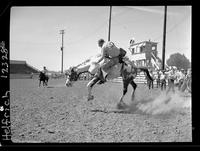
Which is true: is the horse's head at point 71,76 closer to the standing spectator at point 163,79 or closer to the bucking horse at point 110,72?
the bucking horse at point 110,72

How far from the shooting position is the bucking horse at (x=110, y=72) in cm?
215

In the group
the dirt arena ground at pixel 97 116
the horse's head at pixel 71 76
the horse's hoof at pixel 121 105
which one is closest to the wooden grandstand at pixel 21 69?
the dirt arena ground at pixel 97 116

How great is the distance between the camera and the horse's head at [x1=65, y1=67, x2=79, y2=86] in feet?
7.21

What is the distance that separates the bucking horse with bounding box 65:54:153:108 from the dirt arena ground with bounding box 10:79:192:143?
0.18 ft

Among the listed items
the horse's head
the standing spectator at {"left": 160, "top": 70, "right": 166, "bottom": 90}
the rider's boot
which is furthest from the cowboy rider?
the standing spectator at {"left": 160, "top": 70, "right": 166, "bottom": 90}

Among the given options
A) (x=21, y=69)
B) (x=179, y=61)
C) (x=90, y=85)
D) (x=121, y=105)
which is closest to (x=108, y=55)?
(x=90, y=85)

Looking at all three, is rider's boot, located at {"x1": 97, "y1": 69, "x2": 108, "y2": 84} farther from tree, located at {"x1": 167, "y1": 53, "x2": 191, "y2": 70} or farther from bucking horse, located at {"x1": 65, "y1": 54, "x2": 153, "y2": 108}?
tree, located at {"x1": 167, "y1": 53, "x2": 191, "y2": 70}

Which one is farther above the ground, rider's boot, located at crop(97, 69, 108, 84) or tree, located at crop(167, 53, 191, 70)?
tree, located at crop(167, 53, 191, 70)

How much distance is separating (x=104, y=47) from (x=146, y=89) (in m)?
0.58

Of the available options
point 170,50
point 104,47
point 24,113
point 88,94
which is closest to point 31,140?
point 24,113

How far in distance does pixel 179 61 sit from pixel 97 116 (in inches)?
36.1

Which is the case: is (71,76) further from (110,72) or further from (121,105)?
(121,105)
